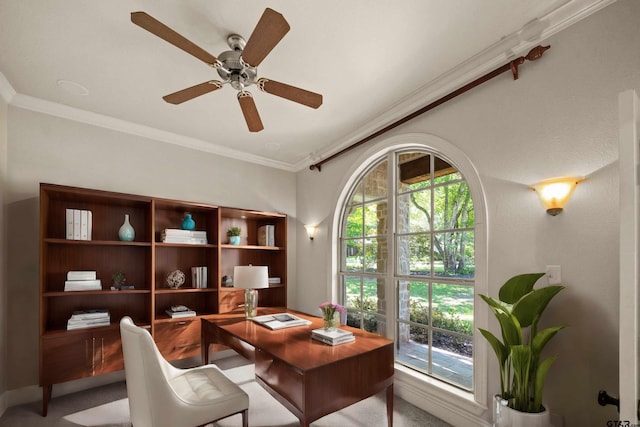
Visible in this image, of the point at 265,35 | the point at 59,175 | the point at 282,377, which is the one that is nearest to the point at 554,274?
the point at 282,377

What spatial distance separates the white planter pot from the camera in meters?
1.60

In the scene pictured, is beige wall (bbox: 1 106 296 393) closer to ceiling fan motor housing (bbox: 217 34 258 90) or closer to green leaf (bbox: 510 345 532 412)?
ceiling fan motor housing (bbox: 217 34 258 90)

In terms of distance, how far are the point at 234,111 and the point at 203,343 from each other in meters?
2.25

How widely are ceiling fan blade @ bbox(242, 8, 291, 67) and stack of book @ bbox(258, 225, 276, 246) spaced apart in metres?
2.65

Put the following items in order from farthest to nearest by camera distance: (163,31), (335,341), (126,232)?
(126,232) → (335,341) → (163,31)

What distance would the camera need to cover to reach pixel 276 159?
171 inches

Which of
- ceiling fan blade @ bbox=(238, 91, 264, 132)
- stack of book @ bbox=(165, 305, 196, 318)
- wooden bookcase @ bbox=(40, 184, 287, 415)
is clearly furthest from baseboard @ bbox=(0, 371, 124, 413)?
ceiling fan blade @ bbox=(238, 91, 264, 132)

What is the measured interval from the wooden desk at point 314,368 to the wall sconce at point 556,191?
132cm

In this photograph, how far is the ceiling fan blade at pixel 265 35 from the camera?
136 centimetres

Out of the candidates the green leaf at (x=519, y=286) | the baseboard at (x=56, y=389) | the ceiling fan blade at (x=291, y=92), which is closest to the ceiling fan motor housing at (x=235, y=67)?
the ceiling fan blade at (x=291, y=92)

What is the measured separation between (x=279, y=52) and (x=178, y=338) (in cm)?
284

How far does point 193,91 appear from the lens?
1.97m

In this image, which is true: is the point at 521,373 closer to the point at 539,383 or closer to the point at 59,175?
the point at 539,383

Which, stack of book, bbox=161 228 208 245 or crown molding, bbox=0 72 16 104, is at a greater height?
crown molding, bbox=0 72 16 104
